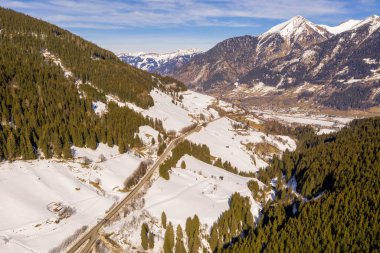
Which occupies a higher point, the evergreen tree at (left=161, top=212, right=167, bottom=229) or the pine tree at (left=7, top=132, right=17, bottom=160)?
the pine tree at (left=7, top=132, right=17, bottom=160)

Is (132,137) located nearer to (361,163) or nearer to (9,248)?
(9,248)

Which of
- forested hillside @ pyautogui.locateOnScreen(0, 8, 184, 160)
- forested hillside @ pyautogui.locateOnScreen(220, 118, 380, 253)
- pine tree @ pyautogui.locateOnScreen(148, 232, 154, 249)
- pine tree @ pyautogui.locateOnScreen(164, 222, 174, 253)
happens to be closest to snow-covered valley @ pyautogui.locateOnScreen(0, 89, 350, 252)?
pine tree @ pyautogui.locateOnScreen(148, 232, 154, 249)

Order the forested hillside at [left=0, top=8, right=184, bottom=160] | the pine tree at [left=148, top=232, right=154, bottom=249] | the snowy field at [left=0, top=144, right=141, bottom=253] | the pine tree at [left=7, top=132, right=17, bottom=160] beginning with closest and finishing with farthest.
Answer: the snowy field at [left=0, top=144, right=141, bottom=253] → the pine tree at [left=148, top=232, right=154, bottom=249] → the pine tree at [left=7, top=132, right=17, bottom=160] → the forested hillside at [left=0, top=8, right=184, bottom=160]

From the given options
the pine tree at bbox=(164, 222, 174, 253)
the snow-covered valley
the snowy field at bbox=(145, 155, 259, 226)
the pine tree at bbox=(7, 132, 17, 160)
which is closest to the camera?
the snow-covered valley

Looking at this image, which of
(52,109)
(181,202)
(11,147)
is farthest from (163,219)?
(52,109)

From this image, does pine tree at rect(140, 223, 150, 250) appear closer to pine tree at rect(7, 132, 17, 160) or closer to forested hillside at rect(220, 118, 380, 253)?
forested hillside at rect(220, 118, 380, 253)

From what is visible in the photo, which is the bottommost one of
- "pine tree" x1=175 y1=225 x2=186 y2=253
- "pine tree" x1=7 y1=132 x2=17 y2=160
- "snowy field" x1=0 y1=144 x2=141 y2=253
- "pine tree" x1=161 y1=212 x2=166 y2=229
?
"pine tree" x1=175 y1=225 x2=186 y2=253
